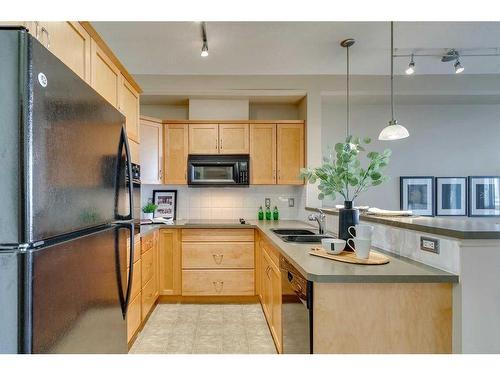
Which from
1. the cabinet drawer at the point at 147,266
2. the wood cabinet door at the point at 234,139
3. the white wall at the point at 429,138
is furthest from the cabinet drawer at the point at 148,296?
the white wall at the point at 429,138

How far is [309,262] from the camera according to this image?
1.61 meters

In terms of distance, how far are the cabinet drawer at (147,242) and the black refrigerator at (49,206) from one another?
5.54 feet

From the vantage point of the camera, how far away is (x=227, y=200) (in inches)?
166

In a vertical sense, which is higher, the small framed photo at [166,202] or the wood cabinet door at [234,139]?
the wood cabinet door at [234,139]

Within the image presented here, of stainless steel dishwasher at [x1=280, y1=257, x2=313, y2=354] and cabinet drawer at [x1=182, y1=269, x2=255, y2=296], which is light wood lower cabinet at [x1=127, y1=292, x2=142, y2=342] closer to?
cabinet drawer at [x1=182, y1=269, x2=255, y2=296]

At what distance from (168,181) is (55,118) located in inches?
121

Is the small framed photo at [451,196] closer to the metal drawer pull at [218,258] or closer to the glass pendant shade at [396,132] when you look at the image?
the glass pendant shade at [396,132]

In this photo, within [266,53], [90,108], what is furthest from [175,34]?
[90,108]

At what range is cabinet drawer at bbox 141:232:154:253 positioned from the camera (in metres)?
2.83

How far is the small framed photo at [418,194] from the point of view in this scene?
4.30 metres

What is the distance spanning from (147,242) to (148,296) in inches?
22.0

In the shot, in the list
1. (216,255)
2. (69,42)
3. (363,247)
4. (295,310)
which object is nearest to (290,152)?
(216,255)

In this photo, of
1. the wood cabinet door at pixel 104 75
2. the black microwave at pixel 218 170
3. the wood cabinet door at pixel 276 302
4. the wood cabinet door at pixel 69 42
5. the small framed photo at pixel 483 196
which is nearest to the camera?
the wood cabinet door at pixel 69 42

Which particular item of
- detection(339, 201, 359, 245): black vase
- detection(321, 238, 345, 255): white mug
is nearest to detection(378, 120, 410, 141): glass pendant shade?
detection(339, 201, 359, 245): black vase
